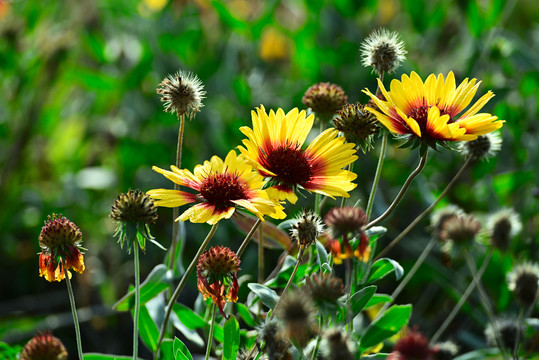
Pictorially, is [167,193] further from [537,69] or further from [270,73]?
[270,73]

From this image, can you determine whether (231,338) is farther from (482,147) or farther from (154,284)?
(482,147)

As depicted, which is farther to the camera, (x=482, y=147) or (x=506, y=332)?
(x=506, y=332)

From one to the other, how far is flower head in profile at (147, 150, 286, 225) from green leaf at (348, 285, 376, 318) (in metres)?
0.21

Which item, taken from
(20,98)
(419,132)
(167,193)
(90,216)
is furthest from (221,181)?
(20,98)

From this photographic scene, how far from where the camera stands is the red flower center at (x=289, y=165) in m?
1.11

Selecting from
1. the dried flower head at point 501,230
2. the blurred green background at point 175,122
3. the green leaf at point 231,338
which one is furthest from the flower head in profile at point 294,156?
the blurred green background at point 175,122

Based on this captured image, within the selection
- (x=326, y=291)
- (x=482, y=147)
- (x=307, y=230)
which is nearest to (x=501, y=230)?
(x=482, y=147)

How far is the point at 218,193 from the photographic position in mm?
1086

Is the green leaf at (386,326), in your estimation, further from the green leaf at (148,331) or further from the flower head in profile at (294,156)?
the green leaf at (148,331)

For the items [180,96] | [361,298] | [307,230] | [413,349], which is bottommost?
[413,349]

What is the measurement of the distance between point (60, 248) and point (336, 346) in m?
0.49

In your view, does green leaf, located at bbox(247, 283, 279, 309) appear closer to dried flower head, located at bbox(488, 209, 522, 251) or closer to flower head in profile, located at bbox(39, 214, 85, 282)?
flower head in profile, located at bbox(39, 214, 85, 282)

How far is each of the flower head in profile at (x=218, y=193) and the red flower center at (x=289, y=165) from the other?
36 mm

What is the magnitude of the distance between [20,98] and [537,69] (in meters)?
2.17
